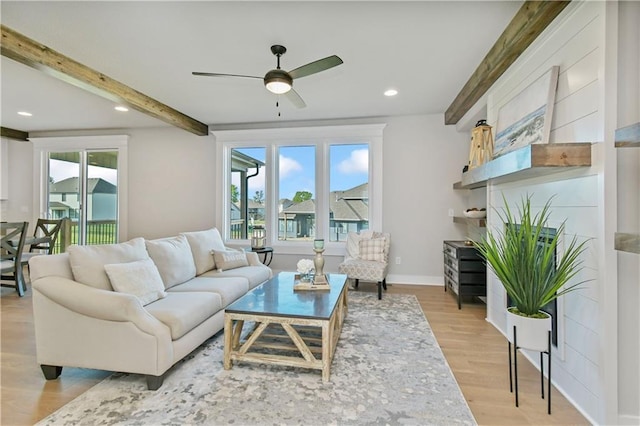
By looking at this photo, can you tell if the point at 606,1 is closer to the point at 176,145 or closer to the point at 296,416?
the point at 296,416

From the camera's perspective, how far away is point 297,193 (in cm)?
513

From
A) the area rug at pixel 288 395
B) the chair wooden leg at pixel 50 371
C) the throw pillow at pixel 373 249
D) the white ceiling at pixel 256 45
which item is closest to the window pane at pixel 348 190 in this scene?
the throw pillow at pixel 373 249

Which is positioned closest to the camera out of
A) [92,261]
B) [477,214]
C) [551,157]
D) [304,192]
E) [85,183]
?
[551,157]

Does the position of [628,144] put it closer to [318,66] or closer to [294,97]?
[318,66]

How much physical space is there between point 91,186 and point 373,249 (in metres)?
5.52

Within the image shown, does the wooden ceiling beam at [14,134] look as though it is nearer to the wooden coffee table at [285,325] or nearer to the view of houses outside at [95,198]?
the view of houses outside at [95,198]

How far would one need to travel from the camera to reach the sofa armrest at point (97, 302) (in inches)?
75.4

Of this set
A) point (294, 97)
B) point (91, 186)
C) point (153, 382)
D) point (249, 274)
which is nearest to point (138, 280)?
point (153, 382)

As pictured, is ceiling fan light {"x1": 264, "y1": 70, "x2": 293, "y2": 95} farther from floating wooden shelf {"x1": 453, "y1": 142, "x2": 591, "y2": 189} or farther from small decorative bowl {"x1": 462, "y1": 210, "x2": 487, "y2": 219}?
small decorative bowl {"x1": 462, "y1": 210, "x2": 487, "y2": 219}

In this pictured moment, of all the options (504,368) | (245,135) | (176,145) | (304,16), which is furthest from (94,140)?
(504,368)

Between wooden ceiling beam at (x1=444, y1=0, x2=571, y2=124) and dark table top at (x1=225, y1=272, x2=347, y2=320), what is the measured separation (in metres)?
2.43

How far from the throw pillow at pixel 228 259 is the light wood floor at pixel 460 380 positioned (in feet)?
5.03

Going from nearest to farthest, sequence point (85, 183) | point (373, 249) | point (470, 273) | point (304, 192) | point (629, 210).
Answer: point (629, 210) < point (470, 273) < point (373, 249) < point (304, 192) < point (85, 183)

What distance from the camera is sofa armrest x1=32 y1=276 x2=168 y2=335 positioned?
1.92 m
